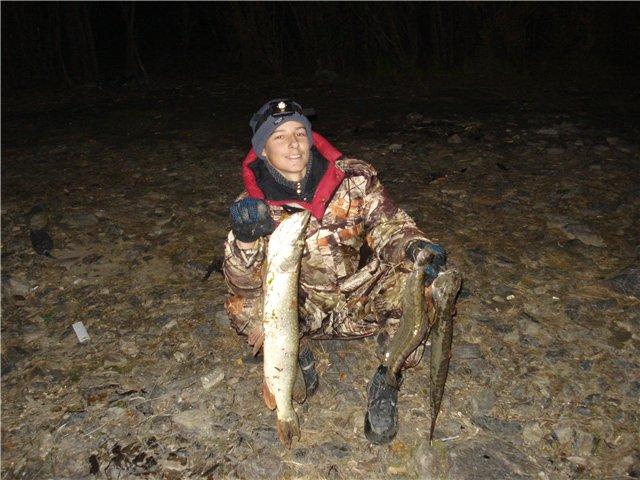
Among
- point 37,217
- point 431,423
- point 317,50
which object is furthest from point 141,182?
point 317,50

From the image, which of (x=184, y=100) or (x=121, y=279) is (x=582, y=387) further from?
(x=184, y=100)

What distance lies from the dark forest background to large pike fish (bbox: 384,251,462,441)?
9934 mm

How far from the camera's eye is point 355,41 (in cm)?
1238

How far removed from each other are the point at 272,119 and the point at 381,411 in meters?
2.04

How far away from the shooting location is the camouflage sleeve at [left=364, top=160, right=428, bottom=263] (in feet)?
9.80

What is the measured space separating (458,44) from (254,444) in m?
10.9

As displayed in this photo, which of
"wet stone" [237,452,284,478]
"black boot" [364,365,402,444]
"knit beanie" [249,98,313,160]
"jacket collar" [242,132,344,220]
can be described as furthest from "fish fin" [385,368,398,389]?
"knit beanie" [249,98,313,160]

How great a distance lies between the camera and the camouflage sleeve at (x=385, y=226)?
2986mm

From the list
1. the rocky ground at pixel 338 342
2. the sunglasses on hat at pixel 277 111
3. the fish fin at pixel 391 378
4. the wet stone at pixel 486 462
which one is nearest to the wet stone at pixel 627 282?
the rocky ground at pixel 338 342

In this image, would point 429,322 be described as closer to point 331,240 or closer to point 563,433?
point 331,240

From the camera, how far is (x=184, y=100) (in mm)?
11375

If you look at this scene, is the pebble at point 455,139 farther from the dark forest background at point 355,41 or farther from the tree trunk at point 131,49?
the tree trunk at point 131,49

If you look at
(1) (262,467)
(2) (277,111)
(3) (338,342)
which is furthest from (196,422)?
(2) (277,111)

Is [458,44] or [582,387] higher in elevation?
[458,44]
